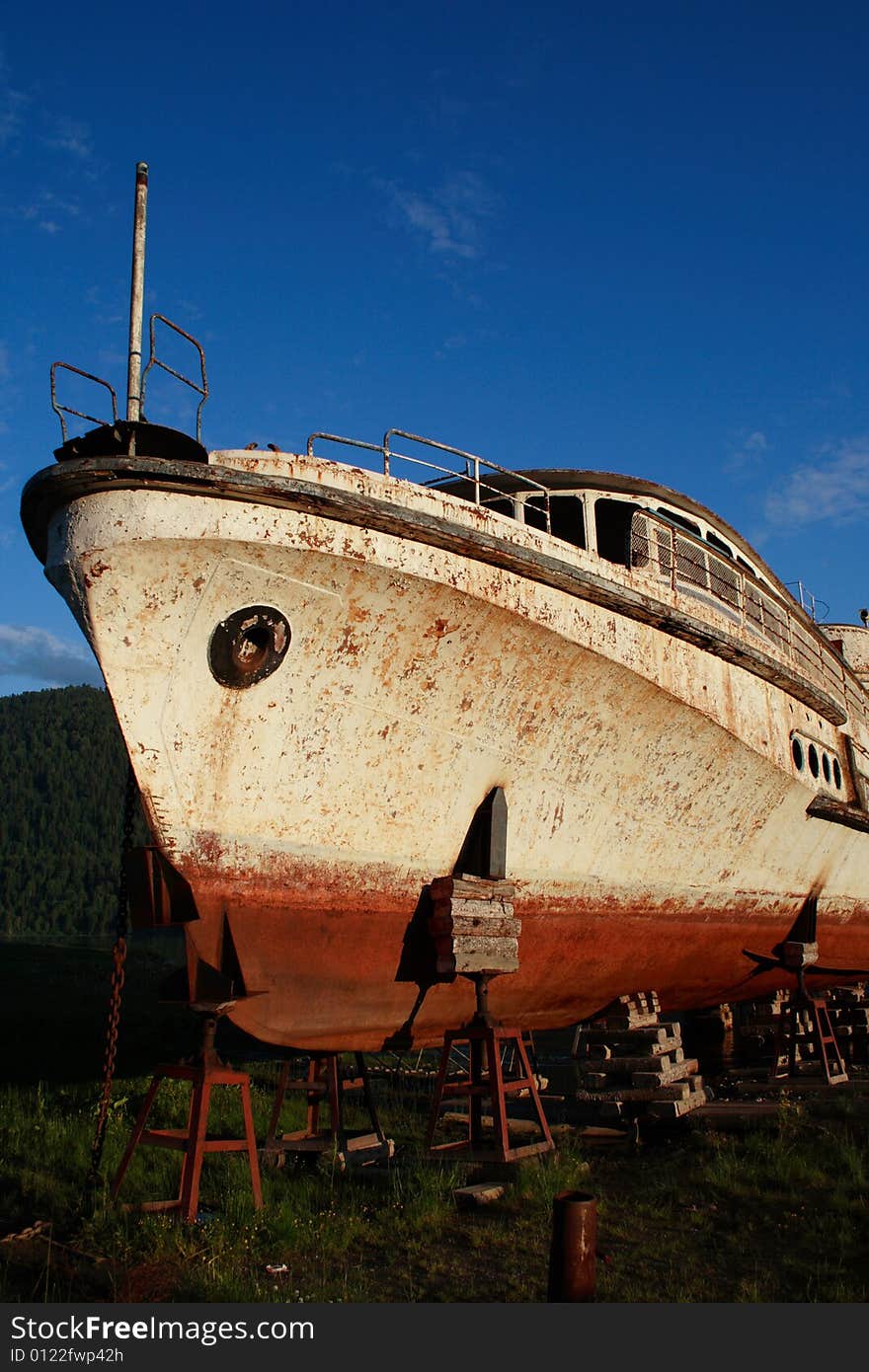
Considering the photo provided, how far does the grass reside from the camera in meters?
4.46

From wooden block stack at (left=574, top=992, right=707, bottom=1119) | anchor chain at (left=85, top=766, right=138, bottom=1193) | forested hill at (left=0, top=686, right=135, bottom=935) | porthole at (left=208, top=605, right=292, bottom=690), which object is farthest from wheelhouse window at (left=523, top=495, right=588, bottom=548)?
forested hill at (left=0, top=686, right=135, bottom=935)

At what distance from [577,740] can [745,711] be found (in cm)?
254

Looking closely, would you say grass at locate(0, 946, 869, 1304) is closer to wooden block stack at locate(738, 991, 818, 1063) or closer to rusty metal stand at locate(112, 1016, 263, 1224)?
rusty metal stand at locate(112, 1016, 263, 1224)

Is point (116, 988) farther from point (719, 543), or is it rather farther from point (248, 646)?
point (719, 543)

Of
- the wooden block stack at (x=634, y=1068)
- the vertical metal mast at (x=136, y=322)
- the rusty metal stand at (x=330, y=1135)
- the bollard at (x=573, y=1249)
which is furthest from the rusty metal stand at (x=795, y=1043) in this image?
the vertical metal mast at (x=136, y=322)

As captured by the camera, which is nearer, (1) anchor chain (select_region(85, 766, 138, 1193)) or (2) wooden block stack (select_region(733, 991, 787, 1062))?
(1) anchor chain (select_region(85, 766, 138, 1193))

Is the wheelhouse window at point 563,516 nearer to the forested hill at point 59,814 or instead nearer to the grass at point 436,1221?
the grass at point 436,1221

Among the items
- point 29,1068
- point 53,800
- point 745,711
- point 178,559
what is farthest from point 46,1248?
point 53,800

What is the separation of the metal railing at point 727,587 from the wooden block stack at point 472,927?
354cm

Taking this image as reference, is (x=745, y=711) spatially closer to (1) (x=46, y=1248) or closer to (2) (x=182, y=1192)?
(2) (x=182, y=1192)

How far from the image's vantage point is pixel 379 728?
6223 mm

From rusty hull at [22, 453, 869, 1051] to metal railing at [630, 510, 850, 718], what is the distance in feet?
2.21

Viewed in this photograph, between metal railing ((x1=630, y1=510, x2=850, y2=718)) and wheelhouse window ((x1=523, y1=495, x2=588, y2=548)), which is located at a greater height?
wheelhouse window ((x1=523, y1=495, x2=588, y2=548))

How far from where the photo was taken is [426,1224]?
5.36 m
